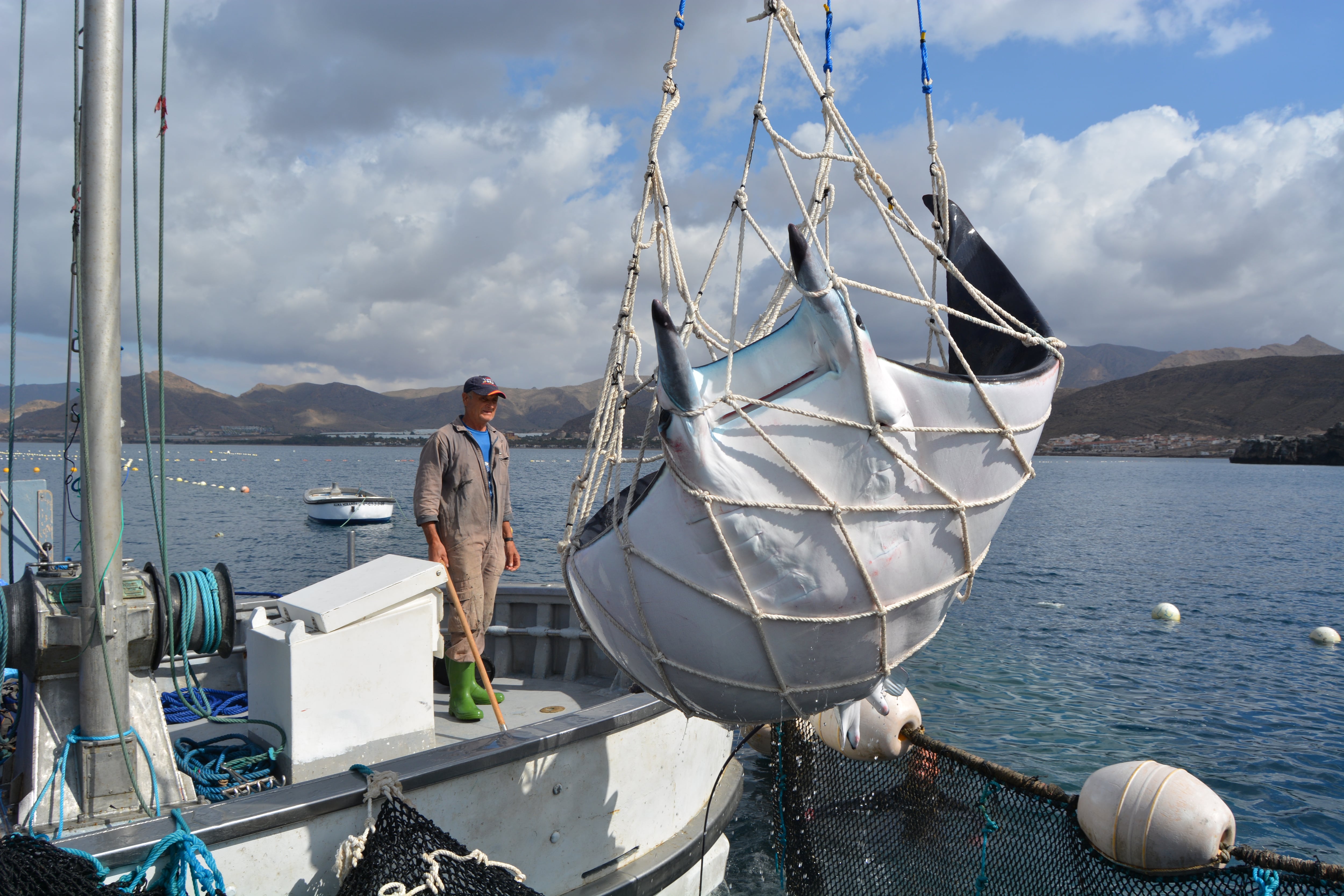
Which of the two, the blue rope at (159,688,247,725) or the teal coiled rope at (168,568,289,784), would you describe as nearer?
the teal coiled rope at (168,568,289,784)

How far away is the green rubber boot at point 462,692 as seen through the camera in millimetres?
4703

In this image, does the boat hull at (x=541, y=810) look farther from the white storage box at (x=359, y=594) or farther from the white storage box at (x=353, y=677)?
the white storage box at (x=359, y=594)

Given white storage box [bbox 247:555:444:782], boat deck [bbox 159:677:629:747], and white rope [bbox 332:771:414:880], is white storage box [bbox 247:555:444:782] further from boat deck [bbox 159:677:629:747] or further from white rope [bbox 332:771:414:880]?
white rope [bbox 332:771:414:880]

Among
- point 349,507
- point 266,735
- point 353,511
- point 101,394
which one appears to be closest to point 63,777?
point 266,735

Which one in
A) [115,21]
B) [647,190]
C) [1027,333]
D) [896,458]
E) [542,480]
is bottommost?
[542,480]

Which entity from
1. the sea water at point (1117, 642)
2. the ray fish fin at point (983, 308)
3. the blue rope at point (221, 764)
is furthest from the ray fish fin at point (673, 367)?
the sea water at point (1117, 642)

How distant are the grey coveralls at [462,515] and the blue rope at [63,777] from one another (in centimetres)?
172

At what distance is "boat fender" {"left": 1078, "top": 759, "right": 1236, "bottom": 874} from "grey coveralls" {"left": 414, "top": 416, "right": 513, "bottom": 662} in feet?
10.9

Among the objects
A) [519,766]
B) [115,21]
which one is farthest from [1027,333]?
[115,21]

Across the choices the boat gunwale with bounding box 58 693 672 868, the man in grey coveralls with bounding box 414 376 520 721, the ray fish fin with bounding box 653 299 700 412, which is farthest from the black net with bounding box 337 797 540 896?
the ray fish fin with bounding box 653 299 700 412

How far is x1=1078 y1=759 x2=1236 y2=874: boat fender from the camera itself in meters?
3.51

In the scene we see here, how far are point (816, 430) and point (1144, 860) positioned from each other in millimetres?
2870

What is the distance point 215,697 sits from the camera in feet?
15.6

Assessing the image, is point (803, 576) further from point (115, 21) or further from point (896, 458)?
point (115, 21)
